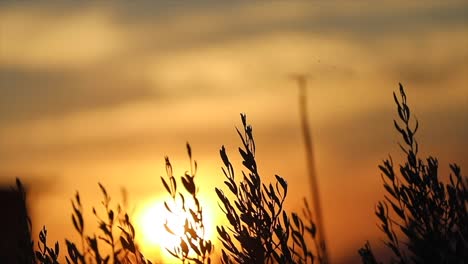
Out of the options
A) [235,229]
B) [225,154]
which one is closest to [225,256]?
[235,229]

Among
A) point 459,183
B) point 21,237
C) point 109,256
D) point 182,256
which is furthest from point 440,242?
point 21,237

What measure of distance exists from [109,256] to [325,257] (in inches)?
123

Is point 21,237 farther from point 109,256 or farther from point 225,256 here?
point 225,256

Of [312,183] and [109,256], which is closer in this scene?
[109,256]

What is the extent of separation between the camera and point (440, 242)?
40.8 feet

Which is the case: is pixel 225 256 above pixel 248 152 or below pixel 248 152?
below

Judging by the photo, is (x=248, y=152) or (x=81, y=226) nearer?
(x=248, y=152)

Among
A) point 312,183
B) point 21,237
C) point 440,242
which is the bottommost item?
point 440,242

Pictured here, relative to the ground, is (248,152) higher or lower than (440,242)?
higher

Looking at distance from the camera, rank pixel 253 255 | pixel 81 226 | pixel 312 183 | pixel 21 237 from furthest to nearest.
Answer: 1. pixel 312 183
2. pixel 81 226
3. pixel 21 237
4. pixel 253 255

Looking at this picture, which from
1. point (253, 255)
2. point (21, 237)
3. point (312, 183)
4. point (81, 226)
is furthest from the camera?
point (312, 183)

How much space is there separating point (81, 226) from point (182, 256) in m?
2.88

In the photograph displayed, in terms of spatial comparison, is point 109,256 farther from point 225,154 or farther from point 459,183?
point 459,183

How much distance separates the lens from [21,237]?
46.3 feet
